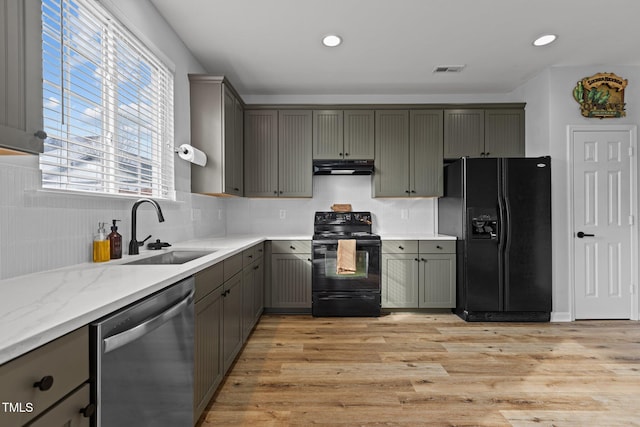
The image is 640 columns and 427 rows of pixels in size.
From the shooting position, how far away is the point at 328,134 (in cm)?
405

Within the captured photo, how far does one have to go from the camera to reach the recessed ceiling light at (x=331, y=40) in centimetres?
289

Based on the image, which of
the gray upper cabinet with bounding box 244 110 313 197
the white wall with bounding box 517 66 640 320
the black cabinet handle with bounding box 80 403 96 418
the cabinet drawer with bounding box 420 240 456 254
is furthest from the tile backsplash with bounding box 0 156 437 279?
the white wall with bounding box 517 66 640 320

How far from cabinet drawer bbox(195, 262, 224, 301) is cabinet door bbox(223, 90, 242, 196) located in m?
1.39

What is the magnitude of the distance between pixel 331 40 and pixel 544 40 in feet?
6.23

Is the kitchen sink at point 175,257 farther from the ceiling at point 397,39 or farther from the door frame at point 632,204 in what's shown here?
the door frame at point 632,204

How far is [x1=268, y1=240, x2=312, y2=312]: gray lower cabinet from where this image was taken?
12.5 ft

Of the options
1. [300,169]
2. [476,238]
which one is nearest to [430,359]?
[476,238]

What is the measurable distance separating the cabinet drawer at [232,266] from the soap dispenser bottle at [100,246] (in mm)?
669

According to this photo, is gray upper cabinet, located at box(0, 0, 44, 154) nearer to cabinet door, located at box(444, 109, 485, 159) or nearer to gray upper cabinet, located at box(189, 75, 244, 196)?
gray upper cabinet, located at box(189, 75, 244, 196)

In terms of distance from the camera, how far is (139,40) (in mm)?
2293

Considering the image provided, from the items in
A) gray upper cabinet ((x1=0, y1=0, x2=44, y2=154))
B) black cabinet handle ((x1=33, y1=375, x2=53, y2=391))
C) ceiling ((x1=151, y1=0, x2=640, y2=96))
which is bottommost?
black cabinet handle ((x1=33, y1=375, x2=53, y2=391))

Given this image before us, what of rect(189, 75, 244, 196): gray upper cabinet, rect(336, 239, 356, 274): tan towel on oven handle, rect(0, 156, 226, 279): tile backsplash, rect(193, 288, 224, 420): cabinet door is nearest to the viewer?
rect(0, 156, 226, 279): tile backsplash

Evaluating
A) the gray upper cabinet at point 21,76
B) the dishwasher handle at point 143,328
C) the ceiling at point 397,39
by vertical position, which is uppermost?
the ceiling at point 397,39

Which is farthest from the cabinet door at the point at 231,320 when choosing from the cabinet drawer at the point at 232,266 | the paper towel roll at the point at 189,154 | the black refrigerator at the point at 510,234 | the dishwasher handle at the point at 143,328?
the black refrigerator at the point at 510,234
